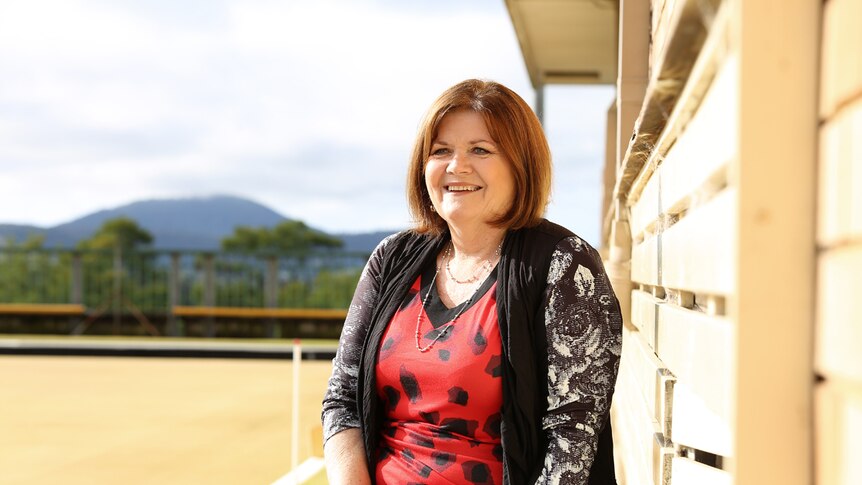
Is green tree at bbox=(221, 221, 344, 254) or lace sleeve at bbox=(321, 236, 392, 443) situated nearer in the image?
lace sleeve at bbox=(321, 236, 392, 443)

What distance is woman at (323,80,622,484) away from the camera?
1.74m

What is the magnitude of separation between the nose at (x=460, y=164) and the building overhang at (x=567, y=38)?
3695 mm

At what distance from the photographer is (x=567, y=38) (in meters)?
7.07

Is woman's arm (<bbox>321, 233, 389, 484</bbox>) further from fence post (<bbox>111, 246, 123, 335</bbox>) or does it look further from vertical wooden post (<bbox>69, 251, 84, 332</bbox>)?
vertical wooden post (<bbox>69, 251, 84, 332</bbox>)

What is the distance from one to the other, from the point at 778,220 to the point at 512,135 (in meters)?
1.32

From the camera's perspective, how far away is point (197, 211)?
118 meters

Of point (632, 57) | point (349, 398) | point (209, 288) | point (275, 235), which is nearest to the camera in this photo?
point (349, 398)

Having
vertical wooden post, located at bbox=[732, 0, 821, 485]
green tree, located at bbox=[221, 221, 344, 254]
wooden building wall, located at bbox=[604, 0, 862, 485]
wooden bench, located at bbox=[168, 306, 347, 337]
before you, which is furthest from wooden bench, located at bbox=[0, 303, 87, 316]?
vertical wooden post, located at bbox=[732, 0, 821, 485]

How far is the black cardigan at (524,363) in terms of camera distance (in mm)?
1745

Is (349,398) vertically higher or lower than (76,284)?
higher

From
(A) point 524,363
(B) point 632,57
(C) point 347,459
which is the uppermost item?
(B) point 632,57

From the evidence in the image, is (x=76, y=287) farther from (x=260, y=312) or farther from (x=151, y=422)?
(x=151, y=422)

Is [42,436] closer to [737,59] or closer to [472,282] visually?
[472,282]

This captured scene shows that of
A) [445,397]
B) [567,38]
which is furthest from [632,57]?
[567,38]
